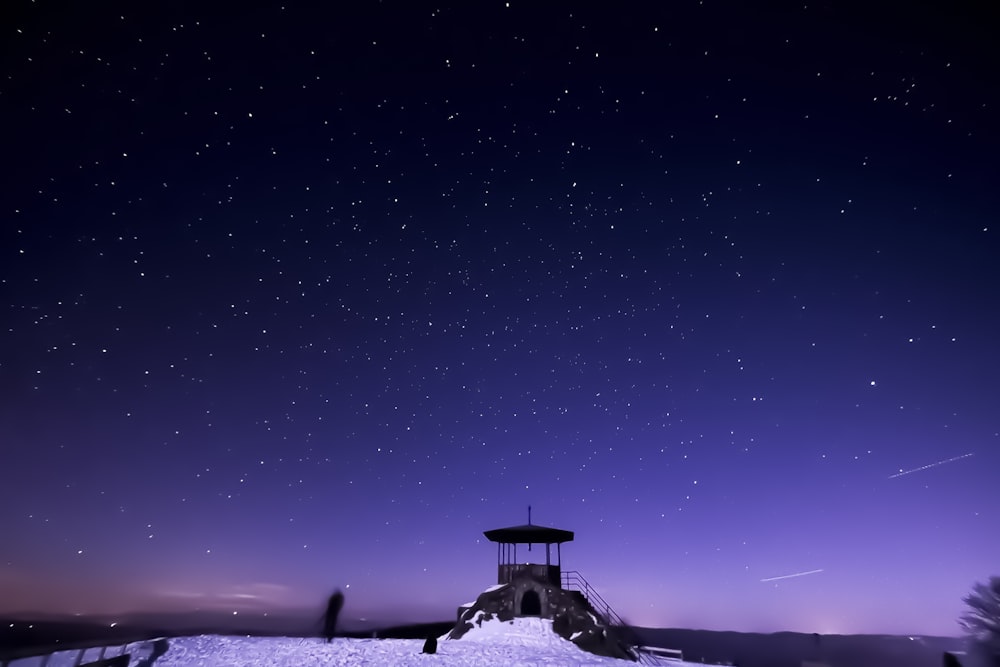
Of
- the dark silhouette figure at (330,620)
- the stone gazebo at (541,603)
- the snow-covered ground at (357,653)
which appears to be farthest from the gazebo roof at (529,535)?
the dark silhouette figure at (330,620)

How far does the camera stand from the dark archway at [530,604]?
32106 mm

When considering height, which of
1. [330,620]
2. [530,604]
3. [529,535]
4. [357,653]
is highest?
[529,535]

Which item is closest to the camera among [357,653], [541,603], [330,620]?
[357,653]

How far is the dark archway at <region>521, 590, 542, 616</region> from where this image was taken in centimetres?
3211

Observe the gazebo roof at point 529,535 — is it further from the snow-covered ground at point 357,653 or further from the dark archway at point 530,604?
the snow-covered ground at point 357,653

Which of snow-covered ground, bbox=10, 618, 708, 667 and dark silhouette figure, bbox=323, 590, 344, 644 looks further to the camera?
dark silhouette figure, bbox=323, 590, 344, 644

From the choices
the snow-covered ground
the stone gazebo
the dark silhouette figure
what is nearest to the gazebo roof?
the stone gazebo

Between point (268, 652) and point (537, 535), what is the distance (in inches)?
753

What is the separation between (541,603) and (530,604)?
0.86 m

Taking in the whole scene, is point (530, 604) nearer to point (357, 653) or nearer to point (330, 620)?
point (330, 620)

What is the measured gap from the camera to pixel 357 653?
21.6m

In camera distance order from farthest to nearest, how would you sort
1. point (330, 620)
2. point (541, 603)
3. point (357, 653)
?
point (541, 603) → point (330, 620) → point (357, 653)

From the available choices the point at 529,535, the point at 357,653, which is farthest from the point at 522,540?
the point at 357,653

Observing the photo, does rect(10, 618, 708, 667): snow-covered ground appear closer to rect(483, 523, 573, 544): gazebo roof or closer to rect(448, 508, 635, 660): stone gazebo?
rect(448, 508, 635, 660): stone gazebo
